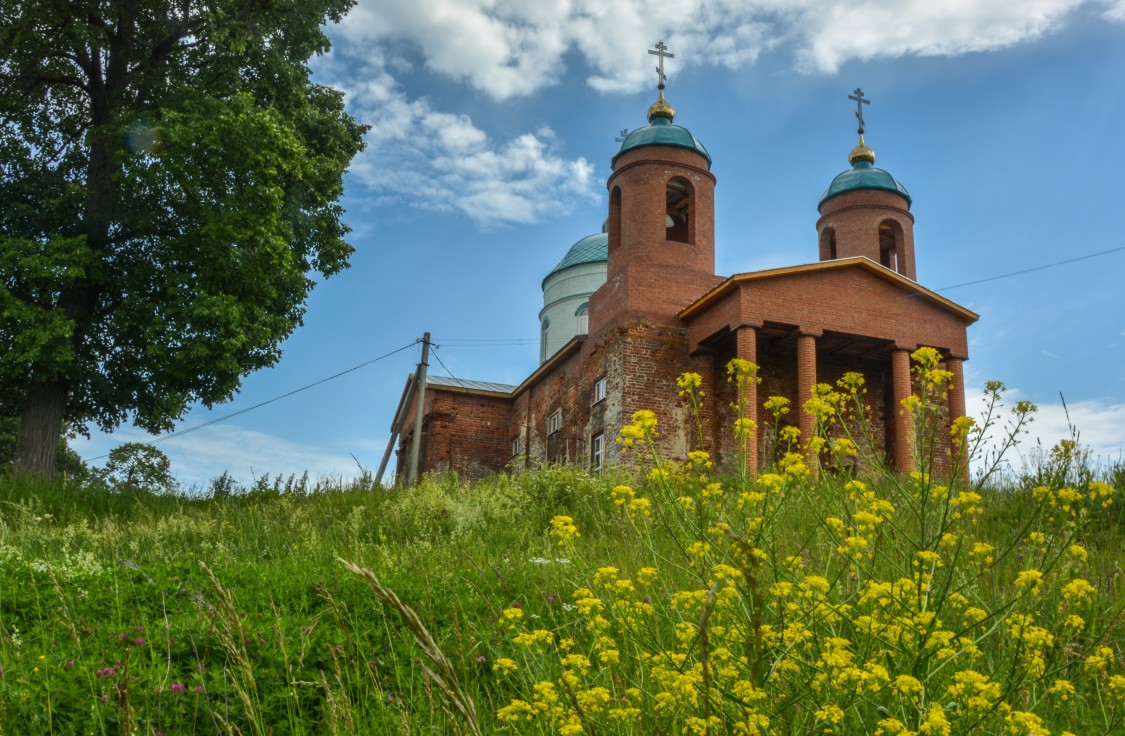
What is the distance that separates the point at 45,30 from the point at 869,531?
61.4 feet

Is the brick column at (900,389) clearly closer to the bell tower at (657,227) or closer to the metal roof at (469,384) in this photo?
the bell tower at (657,227)

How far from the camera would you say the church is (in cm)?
2002

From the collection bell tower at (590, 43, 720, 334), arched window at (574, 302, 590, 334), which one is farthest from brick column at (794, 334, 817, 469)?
arched window at (574, 302, 590, 334)

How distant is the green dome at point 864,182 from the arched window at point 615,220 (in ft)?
24.6

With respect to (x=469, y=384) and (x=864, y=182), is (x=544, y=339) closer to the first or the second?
(x=469, y=384)

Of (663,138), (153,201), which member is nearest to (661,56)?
(663,138)

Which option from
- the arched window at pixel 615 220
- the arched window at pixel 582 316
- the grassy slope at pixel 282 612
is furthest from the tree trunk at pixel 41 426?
the arched window at pixel 582 316

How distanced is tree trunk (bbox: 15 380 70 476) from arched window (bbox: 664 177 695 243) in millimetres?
14240

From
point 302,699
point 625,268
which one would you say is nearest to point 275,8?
point 625,268

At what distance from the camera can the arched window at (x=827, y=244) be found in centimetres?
2747

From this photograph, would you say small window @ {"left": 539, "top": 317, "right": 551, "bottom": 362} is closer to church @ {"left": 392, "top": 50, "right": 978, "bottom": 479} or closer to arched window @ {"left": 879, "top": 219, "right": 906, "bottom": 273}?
church @ {"left": 392, "top": 50, "right": 978, "bottom": 479}

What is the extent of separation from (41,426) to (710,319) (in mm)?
13920

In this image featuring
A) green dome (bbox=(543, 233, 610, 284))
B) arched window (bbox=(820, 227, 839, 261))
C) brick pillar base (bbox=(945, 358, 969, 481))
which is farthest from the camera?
green dome (bbox=(543, 233, 610, 284))

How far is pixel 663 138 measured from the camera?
76.4 feet
